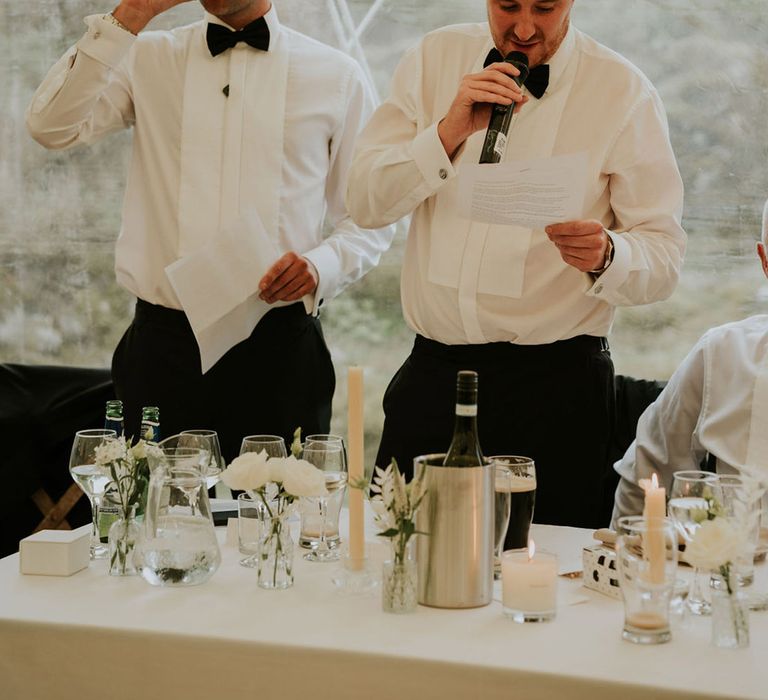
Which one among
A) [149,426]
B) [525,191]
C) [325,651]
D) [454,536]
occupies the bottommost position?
[325,651]

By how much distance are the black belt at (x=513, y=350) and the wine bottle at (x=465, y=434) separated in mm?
879

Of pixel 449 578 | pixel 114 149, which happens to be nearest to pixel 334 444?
pixel 449 578

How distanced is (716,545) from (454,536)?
36 cm

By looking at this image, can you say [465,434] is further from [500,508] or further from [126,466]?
[126,466]

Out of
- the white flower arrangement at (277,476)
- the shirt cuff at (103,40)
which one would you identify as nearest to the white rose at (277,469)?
the white flower arrangement at (277,476)

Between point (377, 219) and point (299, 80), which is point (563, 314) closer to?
point (377, 219)

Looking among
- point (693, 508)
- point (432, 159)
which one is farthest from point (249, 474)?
point (432, 159)

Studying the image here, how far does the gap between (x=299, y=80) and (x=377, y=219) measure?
0.66m

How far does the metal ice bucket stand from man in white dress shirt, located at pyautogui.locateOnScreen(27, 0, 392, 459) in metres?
1.27

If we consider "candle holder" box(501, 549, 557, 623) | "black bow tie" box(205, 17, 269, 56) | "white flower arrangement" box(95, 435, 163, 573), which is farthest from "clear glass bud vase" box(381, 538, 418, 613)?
"black bow tie" box(205, 17, 269, 56)

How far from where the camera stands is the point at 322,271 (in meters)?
2.74

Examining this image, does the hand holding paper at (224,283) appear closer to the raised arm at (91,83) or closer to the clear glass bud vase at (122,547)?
the raised arm at (91,83)

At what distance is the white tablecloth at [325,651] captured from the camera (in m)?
1.28

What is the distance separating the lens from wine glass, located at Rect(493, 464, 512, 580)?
1.63 meters
